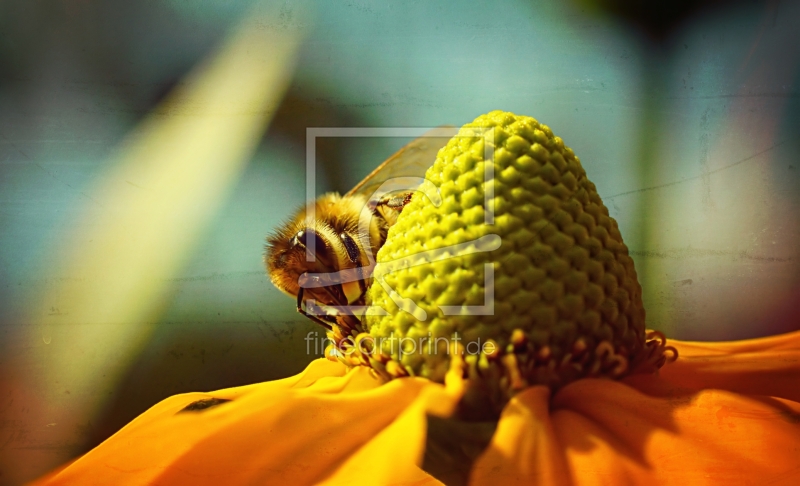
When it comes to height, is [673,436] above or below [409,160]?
below

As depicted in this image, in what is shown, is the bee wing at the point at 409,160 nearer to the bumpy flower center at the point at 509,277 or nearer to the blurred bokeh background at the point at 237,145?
the blurred bokeh background at the point at 237,145

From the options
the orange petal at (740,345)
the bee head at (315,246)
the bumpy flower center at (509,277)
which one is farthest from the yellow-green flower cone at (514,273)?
the orange petal at (740,345)

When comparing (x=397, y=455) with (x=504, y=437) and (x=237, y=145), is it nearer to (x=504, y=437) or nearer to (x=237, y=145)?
(x=504, y=437)

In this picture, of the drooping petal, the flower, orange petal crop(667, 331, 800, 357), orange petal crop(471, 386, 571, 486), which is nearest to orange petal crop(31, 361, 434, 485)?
the flower

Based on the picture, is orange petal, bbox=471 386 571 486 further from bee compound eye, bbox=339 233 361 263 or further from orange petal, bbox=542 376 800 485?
bee compound eye, bbox=339 233 361 263

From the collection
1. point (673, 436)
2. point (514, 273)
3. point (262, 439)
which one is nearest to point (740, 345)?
point (673, 436)
